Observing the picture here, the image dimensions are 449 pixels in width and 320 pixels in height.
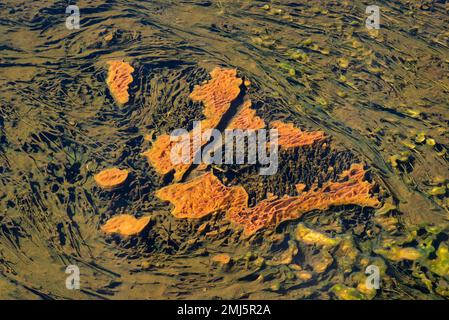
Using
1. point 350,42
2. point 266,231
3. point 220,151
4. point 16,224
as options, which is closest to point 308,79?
point 350,42

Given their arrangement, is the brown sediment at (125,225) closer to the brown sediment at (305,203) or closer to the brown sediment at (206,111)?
the brown sediment at (206,111)

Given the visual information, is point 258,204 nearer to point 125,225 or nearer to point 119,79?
point 125,225

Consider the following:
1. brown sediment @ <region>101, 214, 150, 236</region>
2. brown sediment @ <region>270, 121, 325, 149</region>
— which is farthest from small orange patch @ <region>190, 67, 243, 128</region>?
brown sediment @ <region>101, 214, 150, 236</region>

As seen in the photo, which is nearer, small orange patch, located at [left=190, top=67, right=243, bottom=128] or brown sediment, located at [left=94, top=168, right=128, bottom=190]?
brown sediment, located at [left=94, top=168, right=128, bottom=190]

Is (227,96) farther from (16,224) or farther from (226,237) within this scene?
(16,224)

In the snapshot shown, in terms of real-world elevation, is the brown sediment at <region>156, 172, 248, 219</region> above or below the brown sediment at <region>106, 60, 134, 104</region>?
below

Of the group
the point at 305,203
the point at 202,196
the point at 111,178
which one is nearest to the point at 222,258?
the point at 202,196

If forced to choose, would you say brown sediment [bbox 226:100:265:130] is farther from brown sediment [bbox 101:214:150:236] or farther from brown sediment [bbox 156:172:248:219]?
brown sediment [bbox 101:214:150:236]
